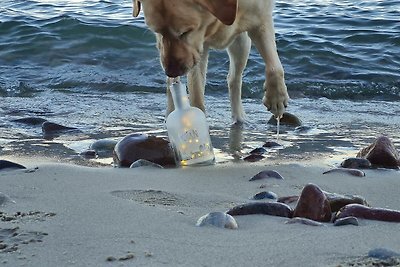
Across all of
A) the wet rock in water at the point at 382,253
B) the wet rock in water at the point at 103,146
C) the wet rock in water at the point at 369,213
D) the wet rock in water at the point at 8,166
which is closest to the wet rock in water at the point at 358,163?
the wet rock in water at the point at 369,213

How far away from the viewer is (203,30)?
460 cm

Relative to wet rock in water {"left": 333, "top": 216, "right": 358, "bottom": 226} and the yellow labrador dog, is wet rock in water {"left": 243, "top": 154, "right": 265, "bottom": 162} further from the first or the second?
wet rock in water {"left": 333, "top": 216, "right": 358, "bottom": 226}

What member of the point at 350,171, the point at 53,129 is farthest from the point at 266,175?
the point at 53,129

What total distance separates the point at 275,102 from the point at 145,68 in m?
4.36

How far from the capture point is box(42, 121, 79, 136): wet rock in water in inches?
216

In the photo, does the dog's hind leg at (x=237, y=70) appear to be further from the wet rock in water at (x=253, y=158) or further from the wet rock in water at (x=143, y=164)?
the wet rock in water at (x=143, y=164)

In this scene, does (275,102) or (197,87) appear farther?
(197,87)

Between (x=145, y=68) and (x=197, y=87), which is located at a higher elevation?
(x=197, y=87)

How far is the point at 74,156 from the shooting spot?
15.1 feet

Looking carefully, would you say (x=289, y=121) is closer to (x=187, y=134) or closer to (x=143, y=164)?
(x=187, y=134)

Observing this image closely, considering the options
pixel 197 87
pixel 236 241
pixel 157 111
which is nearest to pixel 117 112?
pixel 157 111

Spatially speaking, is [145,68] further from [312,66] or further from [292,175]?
[292,175]

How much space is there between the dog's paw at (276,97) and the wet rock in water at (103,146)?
3.40 ft

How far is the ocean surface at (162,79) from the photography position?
5.41 m
